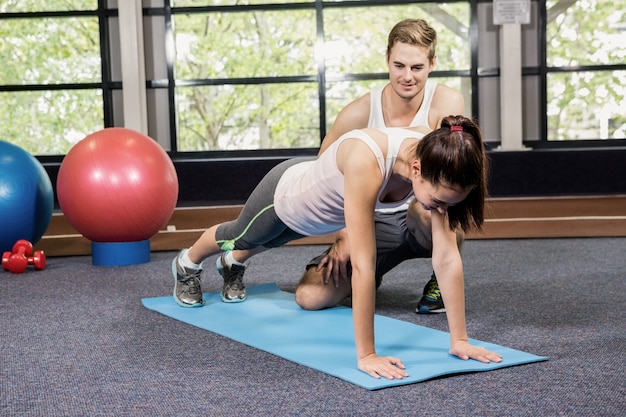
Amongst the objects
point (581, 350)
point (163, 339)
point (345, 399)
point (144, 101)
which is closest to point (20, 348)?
point (163, 339)

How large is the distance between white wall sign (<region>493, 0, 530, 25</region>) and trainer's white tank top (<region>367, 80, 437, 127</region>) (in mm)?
3868

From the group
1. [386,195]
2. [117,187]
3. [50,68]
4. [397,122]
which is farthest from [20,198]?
[50,68]

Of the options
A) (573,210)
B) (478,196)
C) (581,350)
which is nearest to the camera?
(478,196)

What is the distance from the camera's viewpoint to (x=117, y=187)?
424 centimetres

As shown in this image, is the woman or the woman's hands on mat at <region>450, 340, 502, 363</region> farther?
the woman's hands on mat at <region>450, 340, 502, 363</region>

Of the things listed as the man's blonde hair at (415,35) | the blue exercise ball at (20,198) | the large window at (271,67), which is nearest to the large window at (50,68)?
the large window at (271,67)

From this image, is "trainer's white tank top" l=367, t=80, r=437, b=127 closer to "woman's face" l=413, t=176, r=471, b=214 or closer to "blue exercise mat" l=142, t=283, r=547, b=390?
"blue exercise mat" l=142, t=283, r=547, b=390

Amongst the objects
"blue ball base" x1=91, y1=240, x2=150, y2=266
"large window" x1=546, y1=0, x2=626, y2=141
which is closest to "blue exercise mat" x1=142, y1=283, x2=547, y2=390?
"blue ball base" x1=91, y1=240, x2=150, y2=266

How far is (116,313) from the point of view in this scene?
3.21m

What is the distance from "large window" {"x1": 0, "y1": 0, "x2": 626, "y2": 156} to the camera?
22.9 feet

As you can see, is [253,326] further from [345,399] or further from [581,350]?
[581,350]

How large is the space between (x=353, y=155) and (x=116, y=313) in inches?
56.4

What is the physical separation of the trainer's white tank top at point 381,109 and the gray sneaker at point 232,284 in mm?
814

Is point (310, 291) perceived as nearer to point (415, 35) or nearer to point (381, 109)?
point (381, 109)
